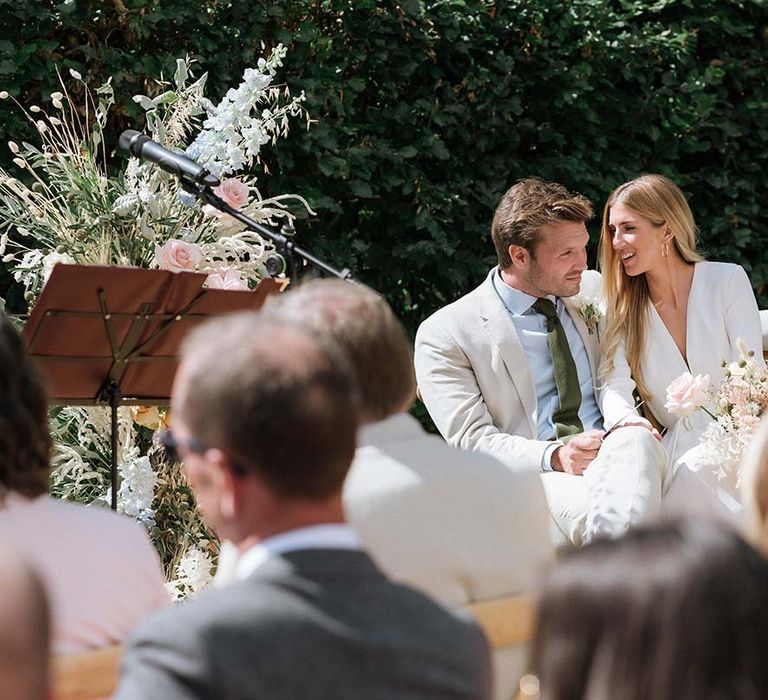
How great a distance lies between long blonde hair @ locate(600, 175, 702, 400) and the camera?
16.3 feet

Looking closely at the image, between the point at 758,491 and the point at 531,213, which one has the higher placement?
the point at 531,213

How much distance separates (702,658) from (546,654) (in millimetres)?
146

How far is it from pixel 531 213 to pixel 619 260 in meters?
0.40

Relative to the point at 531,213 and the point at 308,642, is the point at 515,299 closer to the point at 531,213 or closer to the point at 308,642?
the point at 531,213

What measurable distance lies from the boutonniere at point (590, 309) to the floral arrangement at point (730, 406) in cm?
57

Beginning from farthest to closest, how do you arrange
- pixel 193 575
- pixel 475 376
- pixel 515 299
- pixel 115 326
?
pixel 515 299 < pixel 475 376 < pixel 193 575 < pixel 115 326

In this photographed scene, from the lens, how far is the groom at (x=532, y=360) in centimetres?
453

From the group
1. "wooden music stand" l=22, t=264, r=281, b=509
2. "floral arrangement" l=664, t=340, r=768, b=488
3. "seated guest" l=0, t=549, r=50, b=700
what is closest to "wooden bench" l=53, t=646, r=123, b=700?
"seated guest" l=0, t=549, r=50, b=700

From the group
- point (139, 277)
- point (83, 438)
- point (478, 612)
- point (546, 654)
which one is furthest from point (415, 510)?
point (83, 438)

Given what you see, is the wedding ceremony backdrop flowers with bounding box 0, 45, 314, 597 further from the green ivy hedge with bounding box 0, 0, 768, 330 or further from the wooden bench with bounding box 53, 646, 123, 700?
the wooden bench with bounding box 53, 646, 123, 700

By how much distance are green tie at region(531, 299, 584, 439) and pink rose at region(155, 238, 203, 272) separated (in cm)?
132

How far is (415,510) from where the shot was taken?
7.75 feet

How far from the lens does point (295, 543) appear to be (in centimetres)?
158

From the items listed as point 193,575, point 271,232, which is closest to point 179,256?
point 271,232
